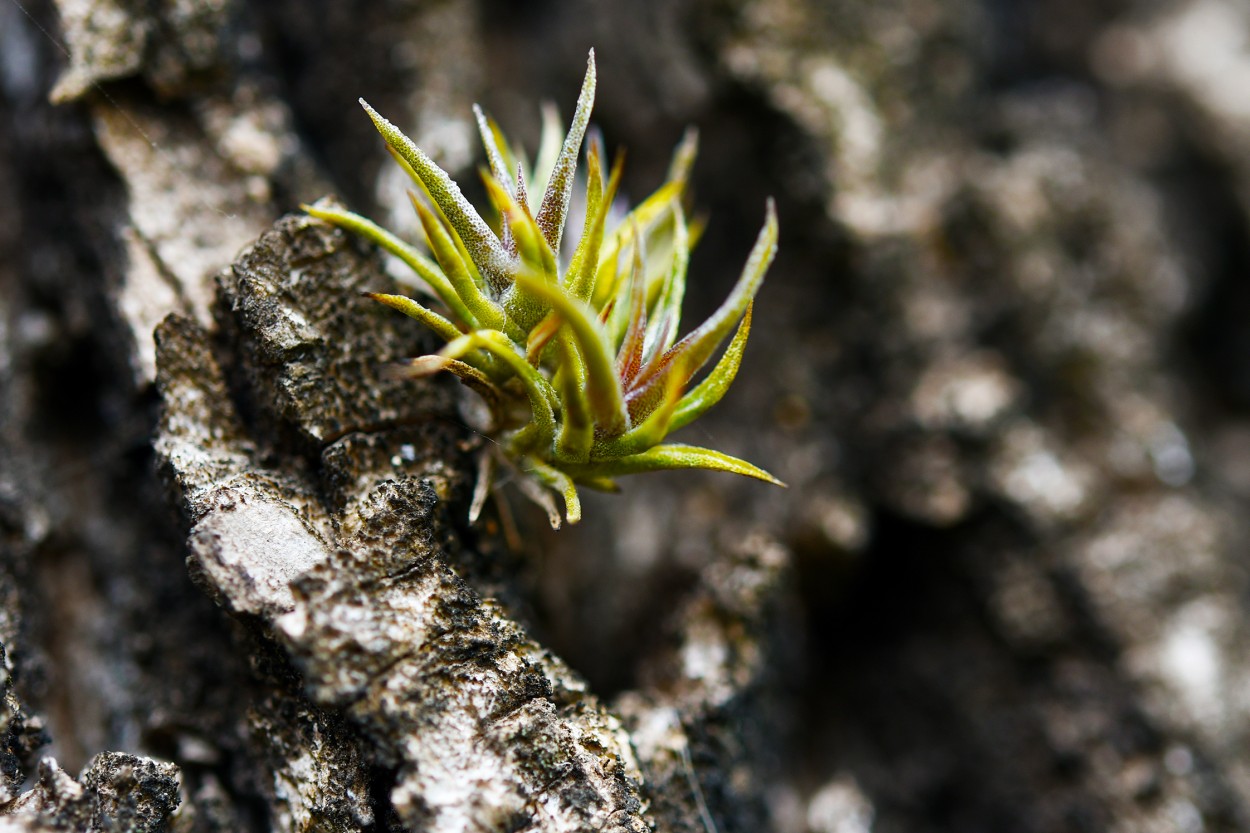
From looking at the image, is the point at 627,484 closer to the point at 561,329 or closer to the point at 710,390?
the point at 710,390

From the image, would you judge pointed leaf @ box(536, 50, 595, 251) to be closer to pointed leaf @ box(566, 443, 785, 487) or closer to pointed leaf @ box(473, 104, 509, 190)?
pointed leaf @ box(473, 104, 509, 190)

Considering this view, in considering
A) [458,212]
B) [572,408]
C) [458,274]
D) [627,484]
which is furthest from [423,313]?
[627,484]

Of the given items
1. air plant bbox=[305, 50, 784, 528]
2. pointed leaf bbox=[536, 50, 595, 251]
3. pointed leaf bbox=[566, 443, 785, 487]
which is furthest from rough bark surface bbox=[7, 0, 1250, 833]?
pointed leaf bbox=[536, 50, 595, 251]

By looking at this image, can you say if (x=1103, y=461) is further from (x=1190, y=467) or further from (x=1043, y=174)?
(x=1043, y=174)

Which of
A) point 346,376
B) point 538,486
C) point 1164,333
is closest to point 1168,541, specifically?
point 1164,333

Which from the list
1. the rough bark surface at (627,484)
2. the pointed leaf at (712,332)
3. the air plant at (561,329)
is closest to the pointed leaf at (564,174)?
the air plant at (561,329)

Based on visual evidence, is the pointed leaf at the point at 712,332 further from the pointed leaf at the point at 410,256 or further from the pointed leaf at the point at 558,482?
the pointed leaf at the point at 410,256
